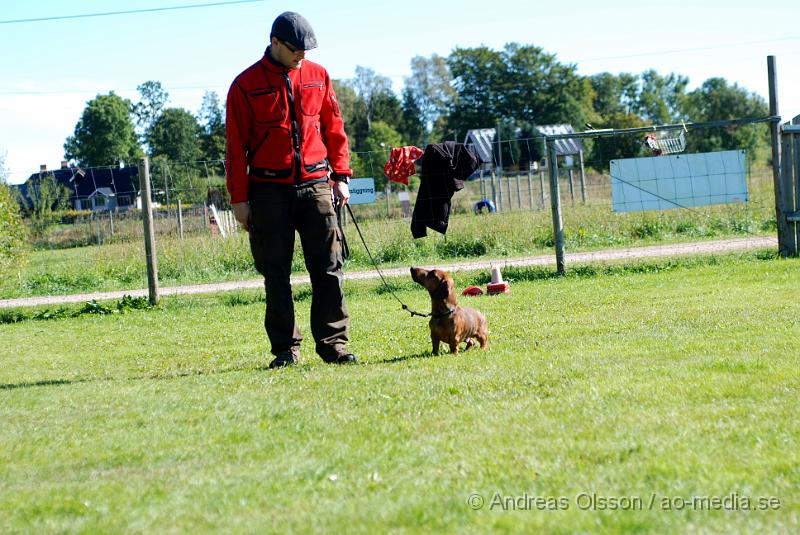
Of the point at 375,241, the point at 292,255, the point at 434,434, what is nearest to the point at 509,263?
the point at 375,241

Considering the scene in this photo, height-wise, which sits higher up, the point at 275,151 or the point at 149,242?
the point at 275,151

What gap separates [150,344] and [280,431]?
15.9ft

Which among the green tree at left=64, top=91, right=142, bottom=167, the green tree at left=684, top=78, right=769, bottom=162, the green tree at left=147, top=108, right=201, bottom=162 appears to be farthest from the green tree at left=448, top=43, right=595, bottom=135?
the green tree at left=64, top=91, right=142, bottom=167

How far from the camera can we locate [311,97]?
21.8 ft

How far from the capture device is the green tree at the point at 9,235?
43.5 ft

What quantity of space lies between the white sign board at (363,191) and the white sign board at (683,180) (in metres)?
3.89

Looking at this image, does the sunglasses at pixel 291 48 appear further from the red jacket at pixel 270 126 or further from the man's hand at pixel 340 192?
the man's hand at pixel 340 192

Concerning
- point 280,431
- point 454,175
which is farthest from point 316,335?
point 454,175

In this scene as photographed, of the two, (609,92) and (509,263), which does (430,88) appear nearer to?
(609,92)

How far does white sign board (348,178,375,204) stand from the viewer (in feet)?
48.8

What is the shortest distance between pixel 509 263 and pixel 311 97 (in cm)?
897

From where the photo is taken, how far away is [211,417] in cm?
493

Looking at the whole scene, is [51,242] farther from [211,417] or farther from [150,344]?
[211,417]

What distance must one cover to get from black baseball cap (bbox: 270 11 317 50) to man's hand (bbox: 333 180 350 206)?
41.8 inches
